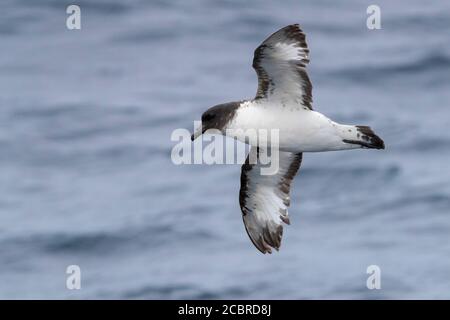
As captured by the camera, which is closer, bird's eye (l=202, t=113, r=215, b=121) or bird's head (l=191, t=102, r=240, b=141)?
bird's head (l=191, t=102, r=240, b=141)

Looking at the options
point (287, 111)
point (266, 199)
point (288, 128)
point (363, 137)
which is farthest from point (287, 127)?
point (266, 199)

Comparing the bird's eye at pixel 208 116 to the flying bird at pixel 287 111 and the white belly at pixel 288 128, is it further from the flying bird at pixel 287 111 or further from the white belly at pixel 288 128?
the white belly at pixel 288 128

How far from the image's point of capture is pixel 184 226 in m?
24.9

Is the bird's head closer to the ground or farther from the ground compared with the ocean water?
closer to the ground

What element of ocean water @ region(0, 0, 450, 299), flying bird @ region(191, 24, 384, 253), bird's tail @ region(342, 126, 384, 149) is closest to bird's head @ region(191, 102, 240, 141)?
flying bird @ region(191, 24, 384, 253)

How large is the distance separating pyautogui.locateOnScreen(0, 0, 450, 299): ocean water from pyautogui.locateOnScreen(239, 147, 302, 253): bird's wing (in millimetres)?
6391

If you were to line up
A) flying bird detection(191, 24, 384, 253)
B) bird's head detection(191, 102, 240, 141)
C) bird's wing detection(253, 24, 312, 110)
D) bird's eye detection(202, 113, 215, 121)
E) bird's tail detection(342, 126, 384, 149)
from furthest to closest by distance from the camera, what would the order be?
bird's eye detection(202, 113, 215, 121), bird's head detection(191, 102, 240, 141), bird's tail detection(342, 126, 384, 149), flying bird detection(191, 24, 384, 253), bird's wing detection(253, 24, 312, 110)

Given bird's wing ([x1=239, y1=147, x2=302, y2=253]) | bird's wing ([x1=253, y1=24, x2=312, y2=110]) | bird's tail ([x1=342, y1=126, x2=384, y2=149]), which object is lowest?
bird's wing ([x1=239, y1=147, x2=302, y2=253])

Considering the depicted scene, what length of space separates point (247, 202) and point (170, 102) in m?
16.4

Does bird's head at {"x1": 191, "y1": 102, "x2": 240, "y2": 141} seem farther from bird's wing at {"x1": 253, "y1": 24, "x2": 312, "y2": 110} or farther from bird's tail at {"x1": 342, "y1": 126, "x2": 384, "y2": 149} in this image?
bird's tail at {"x1": 342, "y1": 126, "x2": 384, "y2": 149}

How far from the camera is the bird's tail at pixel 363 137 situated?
12.9 meters

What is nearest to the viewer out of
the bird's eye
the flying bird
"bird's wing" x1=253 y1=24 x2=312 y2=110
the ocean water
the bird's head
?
"bird's wing" x1=253 y1=24 x2=312 y2=110

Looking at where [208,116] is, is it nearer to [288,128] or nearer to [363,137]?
[288,128]

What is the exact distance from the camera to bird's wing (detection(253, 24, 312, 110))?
1256 centimetres
